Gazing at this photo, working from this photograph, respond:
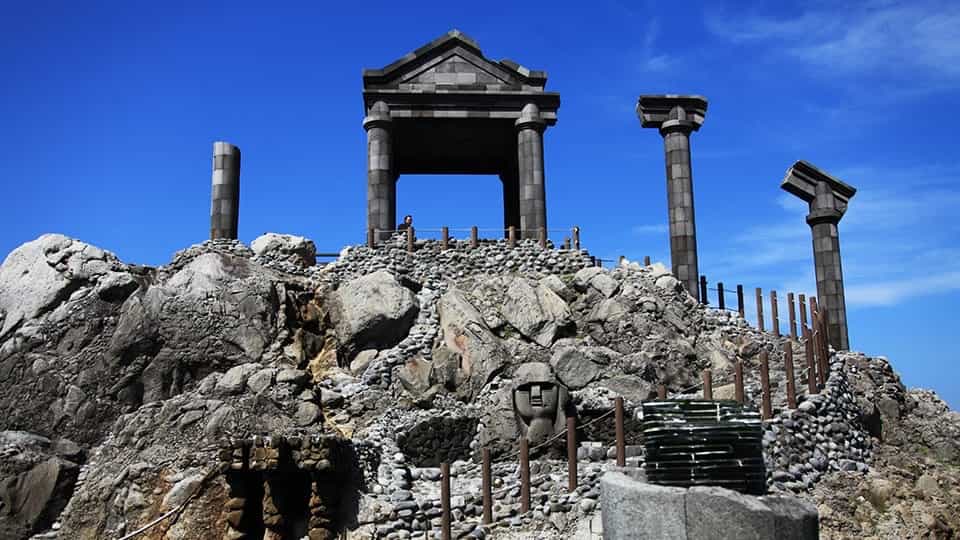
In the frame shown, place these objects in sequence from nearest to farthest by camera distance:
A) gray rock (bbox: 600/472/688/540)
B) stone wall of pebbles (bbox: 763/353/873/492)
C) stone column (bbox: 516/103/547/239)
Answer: gray rock (bbox: 600/472/688/540) < stone wall of pebbles (bbox: 763/353/873/492) < stone column (bbox: 516/103/547/239)

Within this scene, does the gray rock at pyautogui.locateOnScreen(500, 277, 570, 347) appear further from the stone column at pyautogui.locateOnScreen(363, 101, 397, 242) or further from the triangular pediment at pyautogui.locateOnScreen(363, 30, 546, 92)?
the triangular pediment at pyautogui.locateOnScreen(363, 30, 546, 92)

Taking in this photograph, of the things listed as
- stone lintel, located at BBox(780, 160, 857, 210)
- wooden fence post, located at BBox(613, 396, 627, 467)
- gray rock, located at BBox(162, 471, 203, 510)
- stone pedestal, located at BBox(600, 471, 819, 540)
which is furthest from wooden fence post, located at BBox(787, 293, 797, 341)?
stone pedestal, located at BBox(600, 471, 819, 540)

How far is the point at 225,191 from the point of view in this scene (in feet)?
103

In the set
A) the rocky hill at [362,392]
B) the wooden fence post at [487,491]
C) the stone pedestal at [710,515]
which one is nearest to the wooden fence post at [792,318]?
Result: the rocky hill at [362,392]

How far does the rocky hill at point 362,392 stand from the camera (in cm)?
1892

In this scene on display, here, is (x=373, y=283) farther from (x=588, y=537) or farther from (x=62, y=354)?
(x=588, y=537)

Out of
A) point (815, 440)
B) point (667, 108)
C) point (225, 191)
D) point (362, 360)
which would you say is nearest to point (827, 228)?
point (667, 108)

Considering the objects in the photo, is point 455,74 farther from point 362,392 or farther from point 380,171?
point 362,392

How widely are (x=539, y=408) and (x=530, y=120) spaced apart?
14.5m

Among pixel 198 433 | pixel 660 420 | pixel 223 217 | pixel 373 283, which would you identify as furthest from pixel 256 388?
pixel 660 420

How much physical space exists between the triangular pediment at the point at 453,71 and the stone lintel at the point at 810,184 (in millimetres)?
9953

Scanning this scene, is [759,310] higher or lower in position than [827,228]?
lower

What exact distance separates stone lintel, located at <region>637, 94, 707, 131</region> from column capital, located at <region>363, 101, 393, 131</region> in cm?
942

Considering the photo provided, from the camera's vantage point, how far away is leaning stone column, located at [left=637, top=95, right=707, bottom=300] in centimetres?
3088
